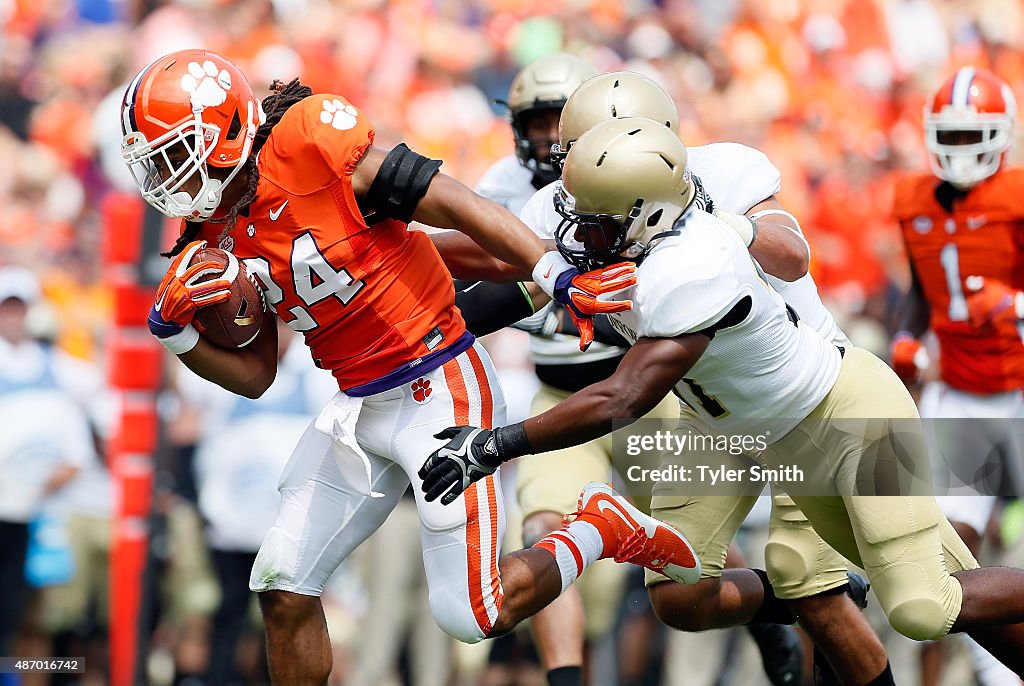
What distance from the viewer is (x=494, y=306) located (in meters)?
3.93

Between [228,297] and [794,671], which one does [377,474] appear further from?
Result: [794,671]

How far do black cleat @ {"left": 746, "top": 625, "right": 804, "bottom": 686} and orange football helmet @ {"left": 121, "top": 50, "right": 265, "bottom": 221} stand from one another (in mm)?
2315

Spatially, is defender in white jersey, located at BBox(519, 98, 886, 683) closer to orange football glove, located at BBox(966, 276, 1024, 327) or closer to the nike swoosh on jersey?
the nike swoosh on jersey

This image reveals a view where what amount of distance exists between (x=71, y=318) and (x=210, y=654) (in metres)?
1.80

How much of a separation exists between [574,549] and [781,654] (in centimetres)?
118

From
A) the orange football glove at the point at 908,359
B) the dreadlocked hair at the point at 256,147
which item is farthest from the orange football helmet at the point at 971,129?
the dreadlocked hair at the point at 256,147

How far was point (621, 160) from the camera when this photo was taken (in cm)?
313

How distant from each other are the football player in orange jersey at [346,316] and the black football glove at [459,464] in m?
0.02

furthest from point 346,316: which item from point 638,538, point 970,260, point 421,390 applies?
point 970,260

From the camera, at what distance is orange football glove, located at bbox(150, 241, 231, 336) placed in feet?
10.6

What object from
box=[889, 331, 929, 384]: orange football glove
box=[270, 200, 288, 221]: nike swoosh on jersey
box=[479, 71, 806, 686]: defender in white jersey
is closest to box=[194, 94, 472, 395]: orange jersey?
box=[270, 200, 288, 221]: nike swoosh on jersey

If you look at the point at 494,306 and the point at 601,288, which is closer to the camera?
the point at 601,288

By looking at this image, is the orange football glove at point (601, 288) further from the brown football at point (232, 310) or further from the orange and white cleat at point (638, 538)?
the brown football at point (232, 310)

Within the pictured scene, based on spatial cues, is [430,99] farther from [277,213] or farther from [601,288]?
[601,288]
